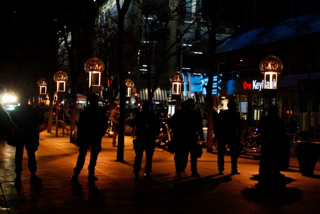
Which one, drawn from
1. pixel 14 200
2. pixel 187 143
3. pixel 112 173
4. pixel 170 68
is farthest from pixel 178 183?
pixel 170 68

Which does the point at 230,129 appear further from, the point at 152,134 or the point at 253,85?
the point at 253,85

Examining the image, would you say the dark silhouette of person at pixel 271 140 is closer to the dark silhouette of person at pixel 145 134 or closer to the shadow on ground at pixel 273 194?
the shadow on ground at pixel 273 194

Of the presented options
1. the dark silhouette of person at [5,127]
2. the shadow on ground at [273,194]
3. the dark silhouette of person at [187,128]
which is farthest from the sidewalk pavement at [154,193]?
the dark silhouette of person at [187,128]

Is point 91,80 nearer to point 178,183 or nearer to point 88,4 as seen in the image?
point 88,4

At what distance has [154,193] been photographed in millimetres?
8273

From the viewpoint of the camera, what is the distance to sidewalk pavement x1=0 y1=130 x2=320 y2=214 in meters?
7.06

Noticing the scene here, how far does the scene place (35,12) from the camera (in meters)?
29.0

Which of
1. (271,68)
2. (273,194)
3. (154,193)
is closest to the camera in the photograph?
(154,193)

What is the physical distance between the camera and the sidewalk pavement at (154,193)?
23.2 ft

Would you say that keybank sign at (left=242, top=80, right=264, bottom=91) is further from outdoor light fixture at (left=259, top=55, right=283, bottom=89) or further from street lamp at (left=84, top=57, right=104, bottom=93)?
street lamp at (left=84, top=57, right=104, bottom=93)

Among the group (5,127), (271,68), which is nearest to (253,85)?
(271,68)

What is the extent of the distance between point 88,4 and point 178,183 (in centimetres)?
1430

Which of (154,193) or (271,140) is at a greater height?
(271,140)

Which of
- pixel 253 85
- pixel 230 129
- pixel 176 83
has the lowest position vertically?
pixel 230 129
